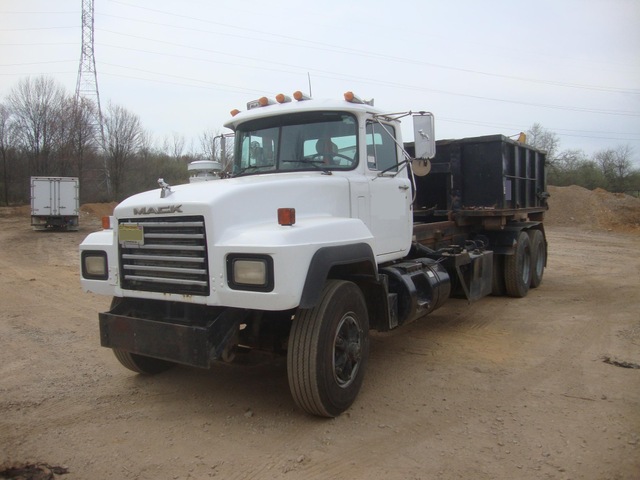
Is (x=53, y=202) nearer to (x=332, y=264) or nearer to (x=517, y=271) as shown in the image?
(x=517, y=271)

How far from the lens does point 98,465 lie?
350cm

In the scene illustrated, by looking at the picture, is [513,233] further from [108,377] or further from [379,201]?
[108,377]

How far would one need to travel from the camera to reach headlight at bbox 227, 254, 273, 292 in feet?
11.6

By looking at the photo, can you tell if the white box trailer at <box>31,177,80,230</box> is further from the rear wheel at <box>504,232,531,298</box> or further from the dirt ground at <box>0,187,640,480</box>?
the rear wheel at <box>504,232,531,298</box>

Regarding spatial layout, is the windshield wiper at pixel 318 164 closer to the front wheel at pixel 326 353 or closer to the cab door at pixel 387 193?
the cab door at pixel 387 193

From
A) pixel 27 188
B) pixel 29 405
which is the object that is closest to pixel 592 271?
pixel 29 405

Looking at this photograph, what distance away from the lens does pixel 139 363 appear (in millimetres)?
5023

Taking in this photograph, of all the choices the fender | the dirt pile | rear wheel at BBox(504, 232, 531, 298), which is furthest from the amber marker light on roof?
the dirt pile

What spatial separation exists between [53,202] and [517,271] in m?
23.6

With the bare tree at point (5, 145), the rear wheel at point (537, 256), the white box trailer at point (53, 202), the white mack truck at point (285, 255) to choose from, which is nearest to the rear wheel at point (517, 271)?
the rear wheel at point (537, 256)

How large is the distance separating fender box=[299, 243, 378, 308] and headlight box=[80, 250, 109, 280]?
6.30 feet

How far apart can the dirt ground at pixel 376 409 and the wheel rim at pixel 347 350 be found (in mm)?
312

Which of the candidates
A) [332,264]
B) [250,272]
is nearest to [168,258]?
[250,272]

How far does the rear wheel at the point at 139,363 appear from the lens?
195 inches
